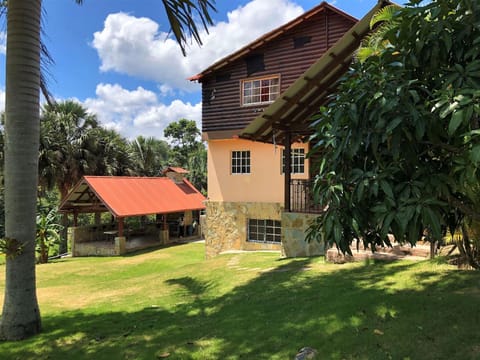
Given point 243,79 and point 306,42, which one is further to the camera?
point 243,79

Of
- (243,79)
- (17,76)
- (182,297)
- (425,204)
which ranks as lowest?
(182,297)

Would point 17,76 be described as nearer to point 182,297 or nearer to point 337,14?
point 182,297

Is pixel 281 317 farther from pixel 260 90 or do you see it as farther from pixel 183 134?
pixel 183 134

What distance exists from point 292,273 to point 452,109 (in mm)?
6701

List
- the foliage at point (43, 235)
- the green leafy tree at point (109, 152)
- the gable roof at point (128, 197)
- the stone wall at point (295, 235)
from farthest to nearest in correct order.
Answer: the green leafy tree at point (109, 152) < the gable roof at point (128, 197) < the foliage at point (43, 235) < the stone wall at point (295, 235)

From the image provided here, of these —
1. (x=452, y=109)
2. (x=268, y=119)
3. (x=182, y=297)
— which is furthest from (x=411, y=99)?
(x=268, y=119)

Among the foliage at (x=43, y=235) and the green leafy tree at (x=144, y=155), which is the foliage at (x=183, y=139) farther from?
the foliage at (x=43, y=235)

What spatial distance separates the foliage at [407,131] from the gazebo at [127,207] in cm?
1783

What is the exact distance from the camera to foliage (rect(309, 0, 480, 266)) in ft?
8.70

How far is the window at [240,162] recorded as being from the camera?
16453 millimetres

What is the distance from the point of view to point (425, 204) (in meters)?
2.62

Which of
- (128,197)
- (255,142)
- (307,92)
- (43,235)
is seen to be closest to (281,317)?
(307,92)

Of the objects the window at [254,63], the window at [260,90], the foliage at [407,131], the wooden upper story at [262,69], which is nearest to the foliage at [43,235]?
the wooden upper story at [262,69]

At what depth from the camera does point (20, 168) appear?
19.5 feet
